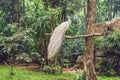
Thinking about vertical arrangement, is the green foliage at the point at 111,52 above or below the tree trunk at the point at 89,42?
below

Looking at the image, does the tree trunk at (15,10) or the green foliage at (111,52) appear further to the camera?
the tree trunk at (15,10)

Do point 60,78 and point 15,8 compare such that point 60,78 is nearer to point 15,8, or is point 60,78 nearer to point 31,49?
point 31,49

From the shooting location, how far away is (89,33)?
10086mm

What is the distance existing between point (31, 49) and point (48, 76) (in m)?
3.00

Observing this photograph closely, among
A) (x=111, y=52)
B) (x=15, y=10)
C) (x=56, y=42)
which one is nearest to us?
(x=56, y=42)

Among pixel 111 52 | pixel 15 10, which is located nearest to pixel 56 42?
pixel 111 52

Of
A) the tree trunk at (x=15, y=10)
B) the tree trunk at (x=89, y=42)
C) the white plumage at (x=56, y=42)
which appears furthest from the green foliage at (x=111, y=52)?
the tree trunk at (x=15, y=10)

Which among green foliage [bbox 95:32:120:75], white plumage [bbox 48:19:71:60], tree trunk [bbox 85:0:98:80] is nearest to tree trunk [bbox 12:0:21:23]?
green foliage [bbox 95:32:120:75]

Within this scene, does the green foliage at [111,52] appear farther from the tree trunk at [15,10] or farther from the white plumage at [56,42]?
the tree trunk at [15,10]

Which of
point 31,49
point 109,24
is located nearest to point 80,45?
point 109,24

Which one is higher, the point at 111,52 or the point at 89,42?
the point at 89,42

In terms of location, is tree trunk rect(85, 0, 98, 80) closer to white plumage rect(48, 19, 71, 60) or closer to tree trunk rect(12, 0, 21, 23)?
white plumage rect(48, 19, 71, 60)

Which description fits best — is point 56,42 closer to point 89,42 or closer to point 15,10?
point 89,42

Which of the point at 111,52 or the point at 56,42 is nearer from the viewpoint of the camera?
the point at 56,42
